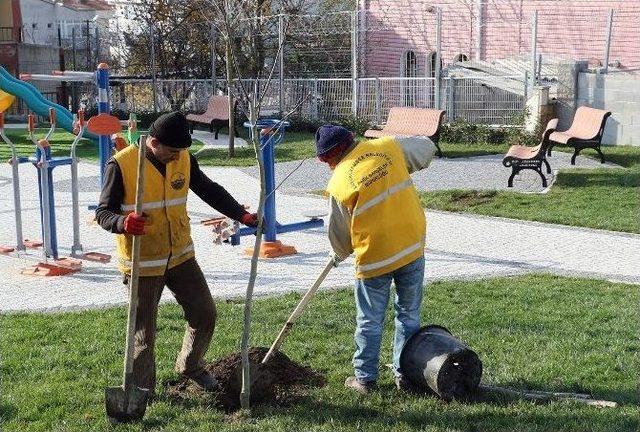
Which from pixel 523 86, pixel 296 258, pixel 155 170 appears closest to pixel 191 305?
pixel 155 170

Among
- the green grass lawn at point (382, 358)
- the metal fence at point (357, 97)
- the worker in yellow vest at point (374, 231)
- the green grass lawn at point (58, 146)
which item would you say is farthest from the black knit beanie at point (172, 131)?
the green grass lawn at point (58, 146)

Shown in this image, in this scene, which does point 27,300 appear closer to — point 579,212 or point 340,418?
point 340,418

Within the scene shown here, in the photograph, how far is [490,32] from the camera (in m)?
25.5

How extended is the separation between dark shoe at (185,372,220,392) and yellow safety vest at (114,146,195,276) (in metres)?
0.69

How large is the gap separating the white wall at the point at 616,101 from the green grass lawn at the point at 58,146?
26.3ft

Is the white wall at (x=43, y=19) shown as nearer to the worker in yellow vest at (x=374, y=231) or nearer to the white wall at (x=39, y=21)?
the white wall at (x=39, y=21)

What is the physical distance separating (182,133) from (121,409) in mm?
1529

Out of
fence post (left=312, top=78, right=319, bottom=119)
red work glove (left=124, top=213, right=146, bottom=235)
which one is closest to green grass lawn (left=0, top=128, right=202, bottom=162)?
fence post (left=312, top=78, right=319, bottom=119)

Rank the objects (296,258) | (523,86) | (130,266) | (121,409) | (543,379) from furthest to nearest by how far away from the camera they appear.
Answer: (523,86), (296,258), (543,379), (130,266), (121,409)

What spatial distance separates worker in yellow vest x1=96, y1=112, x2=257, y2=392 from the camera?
5426 mm

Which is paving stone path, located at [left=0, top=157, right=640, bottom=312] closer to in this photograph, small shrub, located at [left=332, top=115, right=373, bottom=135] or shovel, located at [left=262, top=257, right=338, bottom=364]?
shovel, located at [left=262, top=257, right=338, bottom=364]

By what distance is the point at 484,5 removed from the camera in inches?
1007

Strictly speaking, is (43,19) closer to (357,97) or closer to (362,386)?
(357,97)

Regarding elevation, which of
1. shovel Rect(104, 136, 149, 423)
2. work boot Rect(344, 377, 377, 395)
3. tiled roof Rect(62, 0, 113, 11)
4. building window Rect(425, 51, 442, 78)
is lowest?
work boot Rect(344, 377, 377, 395)
